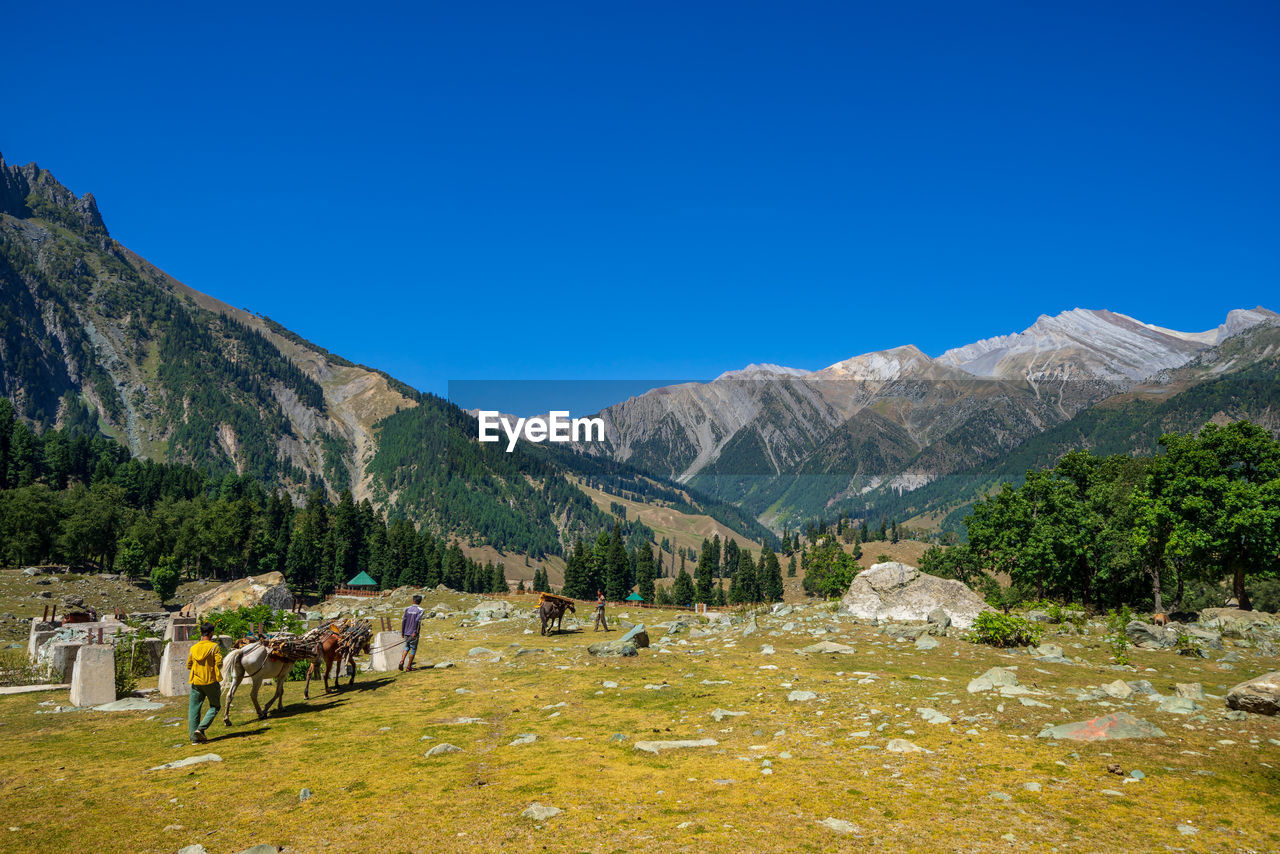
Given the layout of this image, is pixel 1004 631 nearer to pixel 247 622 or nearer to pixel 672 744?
pixel 672 744

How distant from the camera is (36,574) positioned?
72750mm

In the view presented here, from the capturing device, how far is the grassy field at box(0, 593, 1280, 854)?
8.44m

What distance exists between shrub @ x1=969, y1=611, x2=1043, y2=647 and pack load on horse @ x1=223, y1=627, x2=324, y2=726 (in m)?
21.4

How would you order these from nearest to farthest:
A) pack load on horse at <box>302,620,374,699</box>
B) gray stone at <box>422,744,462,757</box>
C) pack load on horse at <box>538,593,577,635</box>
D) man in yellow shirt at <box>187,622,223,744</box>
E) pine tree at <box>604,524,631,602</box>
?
gray stone at <box>422,744,462,757</box> → man in yellow shirt at <box>187,622,223,744</box> → pack load on horse at <box>302,620,374,699</box> → pack load on horse at <box>538,593,577,635</box> → pine tree at <box>604,524,631,602</box>

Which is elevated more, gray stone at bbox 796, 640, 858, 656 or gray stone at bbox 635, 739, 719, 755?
gray stone at bbox 635, 739, 719, 755

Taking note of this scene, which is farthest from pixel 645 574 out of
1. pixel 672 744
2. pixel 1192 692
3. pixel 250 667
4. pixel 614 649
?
pixel 672 744

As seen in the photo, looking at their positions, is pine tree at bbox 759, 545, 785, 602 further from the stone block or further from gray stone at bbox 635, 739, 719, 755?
gray stone at bbox 635, 739, 719, 755

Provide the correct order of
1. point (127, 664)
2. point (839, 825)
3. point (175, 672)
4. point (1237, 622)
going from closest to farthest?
point (839, 825) → point (175, 672) → point (127, 664) → point (1237, 622)

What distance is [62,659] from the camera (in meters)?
21.1

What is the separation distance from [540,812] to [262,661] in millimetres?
9875

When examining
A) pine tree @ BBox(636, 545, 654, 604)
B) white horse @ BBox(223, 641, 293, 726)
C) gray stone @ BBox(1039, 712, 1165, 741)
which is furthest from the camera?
pine tree @ BBox(636, 545, 654, 604)

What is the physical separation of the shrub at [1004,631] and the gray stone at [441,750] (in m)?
18.5

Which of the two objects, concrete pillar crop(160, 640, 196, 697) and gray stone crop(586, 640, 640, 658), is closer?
concrete pillar crop(160, 640, 196, 697)

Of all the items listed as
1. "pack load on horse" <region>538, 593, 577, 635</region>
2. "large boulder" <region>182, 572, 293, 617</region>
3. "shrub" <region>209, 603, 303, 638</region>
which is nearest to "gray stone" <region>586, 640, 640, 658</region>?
"pack load on horse" <region>538, 593, 577, 635</region>
